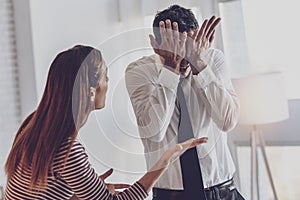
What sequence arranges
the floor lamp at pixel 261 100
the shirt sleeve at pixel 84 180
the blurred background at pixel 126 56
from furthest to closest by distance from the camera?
1. the floor lamp at pixel 261 100
2. the blurred background at pixel 126 56
3. the shirt sleeve at pixel 84 180

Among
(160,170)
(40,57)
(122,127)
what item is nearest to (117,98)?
(122,127)

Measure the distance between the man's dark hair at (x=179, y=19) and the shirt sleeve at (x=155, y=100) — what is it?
71mm

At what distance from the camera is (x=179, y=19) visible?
97 cm

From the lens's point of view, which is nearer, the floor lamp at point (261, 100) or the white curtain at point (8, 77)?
the floor lamp at point (261, 100)

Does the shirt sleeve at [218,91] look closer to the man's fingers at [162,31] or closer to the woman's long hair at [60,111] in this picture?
the man's fingers at [162,31]

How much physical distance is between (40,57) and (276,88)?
0.67 m

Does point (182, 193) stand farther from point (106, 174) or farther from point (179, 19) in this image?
point (179, 19)

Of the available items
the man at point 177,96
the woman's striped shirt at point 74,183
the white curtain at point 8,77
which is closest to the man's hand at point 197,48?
the man at point 177,96

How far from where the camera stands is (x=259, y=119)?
3.88 ft

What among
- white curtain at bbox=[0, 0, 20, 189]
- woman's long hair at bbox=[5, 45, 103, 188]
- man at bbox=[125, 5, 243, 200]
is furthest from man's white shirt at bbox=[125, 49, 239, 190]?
white curtain at bbox=[0, 0, 20, 189]

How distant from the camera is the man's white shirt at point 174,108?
0.95m

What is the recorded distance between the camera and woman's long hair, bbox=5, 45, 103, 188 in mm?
905

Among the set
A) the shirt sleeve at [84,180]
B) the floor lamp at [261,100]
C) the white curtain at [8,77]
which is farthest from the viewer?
the white curtain at [8,77]

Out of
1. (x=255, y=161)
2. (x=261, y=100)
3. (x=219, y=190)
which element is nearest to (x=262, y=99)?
(x=261, y=100)
